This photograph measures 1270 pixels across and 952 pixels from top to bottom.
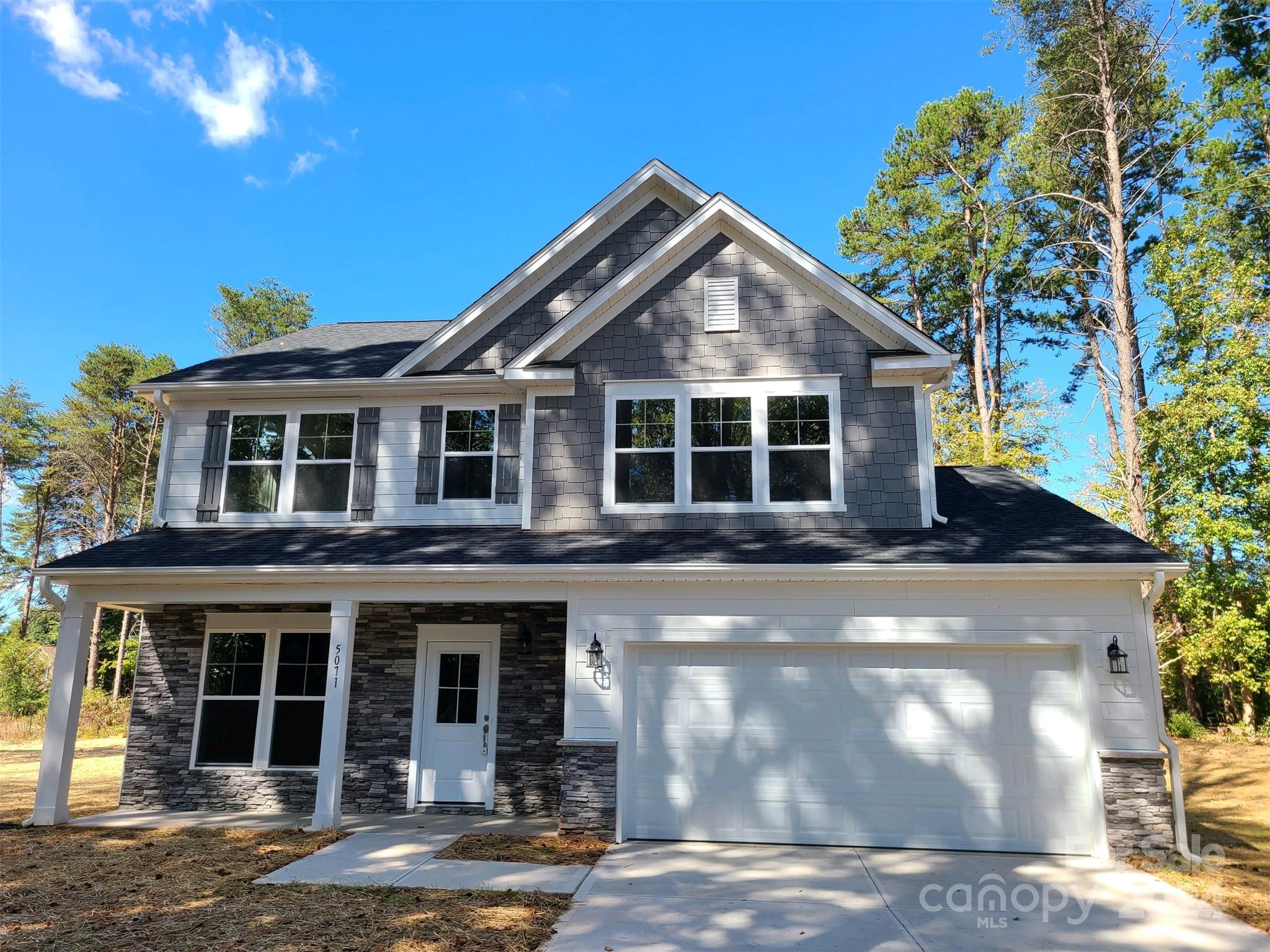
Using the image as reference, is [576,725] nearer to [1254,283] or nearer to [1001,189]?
[1254,283]

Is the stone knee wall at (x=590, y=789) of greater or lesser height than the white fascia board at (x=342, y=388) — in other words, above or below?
below

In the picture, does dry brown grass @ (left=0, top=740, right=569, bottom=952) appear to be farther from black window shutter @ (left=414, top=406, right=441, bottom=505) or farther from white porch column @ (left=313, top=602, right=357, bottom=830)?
black window shutter @ (left=414, top=406, right=441, bottom=505)

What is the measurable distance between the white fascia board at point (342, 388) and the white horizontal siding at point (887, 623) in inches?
143

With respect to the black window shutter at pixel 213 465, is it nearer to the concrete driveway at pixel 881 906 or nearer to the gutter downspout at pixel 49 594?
the gutter downspout at pixel 49 594

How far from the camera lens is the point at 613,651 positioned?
877cm

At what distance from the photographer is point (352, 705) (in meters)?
10.3

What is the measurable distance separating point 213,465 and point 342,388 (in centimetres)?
218

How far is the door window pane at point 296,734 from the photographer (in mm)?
10367

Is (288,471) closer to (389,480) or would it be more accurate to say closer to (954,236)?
(389,480)

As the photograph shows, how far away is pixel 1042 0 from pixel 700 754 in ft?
68.3

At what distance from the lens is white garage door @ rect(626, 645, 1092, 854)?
26.6 feet

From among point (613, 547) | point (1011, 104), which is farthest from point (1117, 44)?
point (613, 547)

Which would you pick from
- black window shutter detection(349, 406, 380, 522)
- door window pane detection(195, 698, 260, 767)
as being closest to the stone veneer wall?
door window pane detection(195, 698, 260, 767)

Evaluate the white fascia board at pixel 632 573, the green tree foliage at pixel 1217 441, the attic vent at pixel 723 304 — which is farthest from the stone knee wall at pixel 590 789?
the green tree foliage at pixel 1217 441
